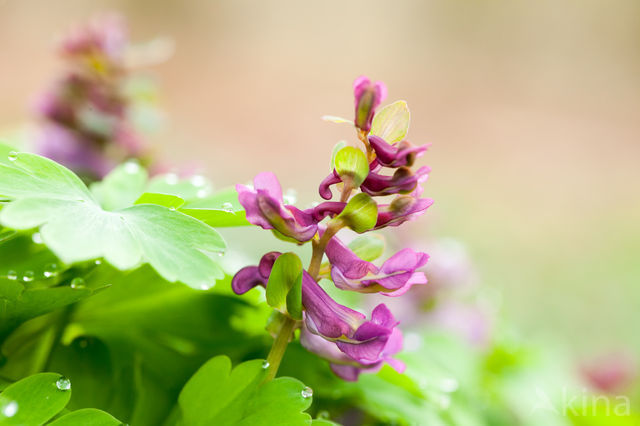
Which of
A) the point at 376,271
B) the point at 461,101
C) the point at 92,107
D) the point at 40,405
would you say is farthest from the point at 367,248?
the point at 461,101

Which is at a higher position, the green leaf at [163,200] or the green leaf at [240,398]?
the green leaf at [163,200]

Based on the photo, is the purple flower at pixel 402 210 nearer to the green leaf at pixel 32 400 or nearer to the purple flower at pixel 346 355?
the purple flower at pixel 346 355

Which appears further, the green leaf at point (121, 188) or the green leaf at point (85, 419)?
the green leaf at point (121, 188)

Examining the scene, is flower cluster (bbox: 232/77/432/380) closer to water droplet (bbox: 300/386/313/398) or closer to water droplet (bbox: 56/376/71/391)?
water droplet (bbox: 300/386/313/398)

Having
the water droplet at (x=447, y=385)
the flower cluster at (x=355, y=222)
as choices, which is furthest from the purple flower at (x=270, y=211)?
the water droplet at (x=447, y=385)

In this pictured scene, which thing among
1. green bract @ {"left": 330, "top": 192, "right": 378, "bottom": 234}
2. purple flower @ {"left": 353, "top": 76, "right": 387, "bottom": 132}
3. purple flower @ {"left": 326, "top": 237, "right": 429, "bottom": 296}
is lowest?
purple flower @ {"left": 326, "top": 237, "right": 429, "bottom": 296}

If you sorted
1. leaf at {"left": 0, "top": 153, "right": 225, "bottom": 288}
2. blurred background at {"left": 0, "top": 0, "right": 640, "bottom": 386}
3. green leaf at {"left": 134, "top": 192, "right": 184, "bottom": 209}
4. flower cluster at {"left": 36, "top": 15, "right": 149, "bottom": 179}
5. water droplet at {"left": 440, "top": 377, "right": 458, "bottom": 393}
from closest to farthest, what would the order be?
leaf at {"left": 0, "top": 153, "right": 225, "bottom": 288} → green leaf at {"left": 134, "top": 192, "right": 184, "bottom": 209} → water droplet at {"left": 440, "top": 377, "right": 458, "bottom": 393} → flower cluster at {"left": 36, "top": 15, "right": 149, "bottom": 179} → blurred background at {"left": 0, "top": 0, "right": 640, "bottom": 386}

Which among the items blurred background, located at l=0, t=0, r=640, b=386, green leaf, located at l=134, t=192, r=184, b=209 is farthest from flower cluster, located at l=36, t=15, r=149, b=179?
blurred background, located at l=0, t=0, r=640, b=386
